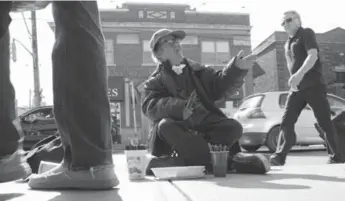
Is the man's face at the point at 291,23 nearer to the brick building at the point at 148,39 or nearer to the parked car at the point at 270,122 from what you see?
the parked car at the point at 270,122

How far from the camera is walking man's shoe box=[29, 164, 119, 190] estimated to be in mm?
1957

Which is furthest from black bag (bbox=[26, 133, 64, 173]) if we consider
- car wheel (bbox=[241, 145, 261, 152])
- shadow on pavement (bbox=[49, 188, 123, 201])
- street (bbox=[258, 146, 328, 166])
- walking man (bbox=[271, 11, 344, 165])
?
car wheel (bbox=[241, 145, 261, 152])

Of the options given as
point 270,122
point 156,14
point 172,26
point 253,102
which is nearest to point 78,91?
point 270,122

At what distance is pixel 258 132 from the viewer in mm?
10273

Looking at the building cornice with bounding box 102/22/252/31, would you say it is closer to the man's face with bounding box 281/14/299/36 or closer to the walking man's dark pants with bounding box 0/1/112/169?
the man's face with bounding box 281/14/299/36

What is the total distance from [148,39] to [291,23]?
21.6 meters

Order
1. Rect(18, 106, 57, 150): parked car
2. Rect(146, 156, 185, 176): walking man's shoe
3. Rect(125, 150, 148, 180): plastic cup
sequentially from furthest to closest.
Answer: Rect(18, 106, 57, 150): parked car
Rect(146, 156, 185, 176): walking man's shoe
Rect(125, 150, 148, 180): plastic cup

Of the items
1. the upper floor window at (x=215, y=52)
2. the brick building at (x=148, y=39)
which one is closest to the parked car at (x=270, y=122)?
the brick building at (x=148, y=39)

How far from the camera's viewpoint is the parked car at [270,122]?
33.4 feet

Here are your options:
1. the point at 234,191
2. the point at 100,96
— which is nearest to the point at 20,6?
the point at 100,96

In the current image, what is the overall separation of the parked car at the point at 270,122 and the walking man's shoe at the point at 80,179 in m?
8.58

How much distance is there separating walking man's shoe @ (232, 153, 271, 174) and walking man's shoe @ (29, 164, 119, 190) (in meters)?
1.06

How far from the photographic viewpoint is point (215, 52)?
2695cm

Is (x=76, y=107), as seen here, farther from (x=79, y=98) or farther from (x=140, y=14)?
(x=140, y=14)
